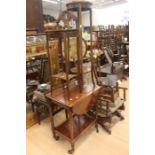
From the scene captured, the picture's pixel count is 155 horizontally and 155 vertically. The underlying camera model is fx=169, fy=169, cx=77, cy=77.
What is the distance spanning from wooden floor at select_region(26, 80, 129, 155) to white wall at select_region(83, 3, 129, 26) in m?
8.39

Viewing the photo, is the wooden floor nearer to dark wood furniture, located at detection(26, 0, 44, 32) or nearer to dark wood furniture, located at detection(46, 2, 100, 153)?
dark wood furniture, located at detection(46, 2, 100, 153)

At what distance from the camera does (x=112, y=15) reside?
1121 centimetres

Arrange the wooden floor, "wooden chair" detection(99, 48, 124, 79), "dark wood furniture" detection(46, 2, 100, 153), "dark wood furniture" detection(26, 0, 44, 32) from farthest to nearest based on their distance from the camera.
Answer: "wooden chair" detection(99, 48, 124, 79) → "dark wood furniture" detection(26, 0, 44, 32) → the wooden floor → "dark wood furniture" detection(46, 2, 100, 153)

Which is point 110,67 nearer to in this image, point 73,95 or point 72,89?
point 72,89

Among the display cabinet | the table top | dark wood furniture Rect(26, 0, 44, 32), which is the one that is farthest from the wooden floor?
dark wood furniture Rect(26, 0, 44, 32)

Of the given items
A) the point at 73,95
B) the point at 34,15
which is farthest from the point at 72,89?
the point at 34,15

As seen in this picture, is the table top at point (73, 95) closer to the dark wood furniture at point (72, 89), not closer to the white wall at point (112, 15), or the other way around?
the dark wood furniture at point (72, 89)

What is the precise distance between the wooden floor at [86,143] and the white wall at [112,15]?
27.5 feet

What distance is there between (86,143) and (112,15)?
1039cm

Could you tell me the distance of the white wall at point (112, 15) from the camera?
10406 mm

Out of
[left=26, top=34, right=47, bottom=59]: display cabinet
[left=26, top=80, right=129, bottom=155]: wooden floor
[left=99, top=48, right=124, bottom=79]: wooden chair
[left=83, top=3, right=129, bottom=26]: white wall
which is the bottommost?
[left=26, top=80, right=129, bottom=155]: wooden floor

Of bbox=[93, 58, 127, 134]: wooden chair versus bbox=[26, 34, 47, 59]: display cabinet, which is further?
bbox=[26, 34, 47, 59]: display cabinet

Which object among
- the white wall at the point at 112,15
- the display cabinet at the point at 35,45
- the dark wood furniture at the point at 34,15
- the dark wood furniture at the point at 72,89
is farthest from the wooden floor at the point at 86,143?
the white wall at the point at 112,15

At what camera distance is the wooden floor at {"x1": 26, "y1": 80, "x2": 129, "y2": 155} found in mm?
2240
